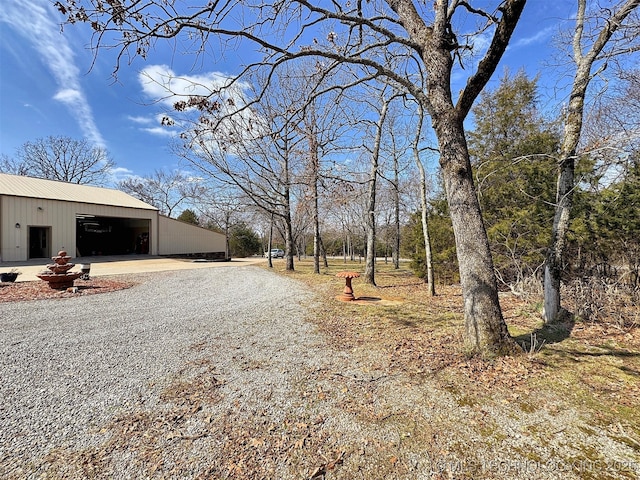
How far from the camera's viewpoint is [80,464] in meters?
1.94

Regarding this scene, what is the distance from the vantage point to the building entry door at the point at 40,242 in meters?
17.0

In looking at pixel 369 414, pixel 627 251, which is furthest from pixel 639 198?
pixel 369 414

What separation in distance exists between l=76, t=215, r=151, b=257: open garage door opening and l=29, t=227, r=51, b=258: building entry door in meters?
4.62

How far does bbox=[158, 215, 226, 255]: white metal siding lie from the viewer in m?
23.0

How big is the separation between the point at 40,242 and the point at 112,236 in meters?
8.39

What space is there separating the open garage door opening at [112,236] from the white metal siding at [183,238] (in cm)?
124

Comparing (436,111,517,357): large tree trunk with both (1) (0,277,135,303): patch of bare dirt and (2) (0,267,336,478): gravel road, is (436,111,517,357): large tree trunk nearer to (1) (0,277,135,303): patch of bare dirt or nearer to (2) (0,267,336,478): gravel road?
(2) (0,267,336,478): gravel road

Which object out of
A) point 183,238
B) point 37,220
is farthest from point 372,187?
point 183,238

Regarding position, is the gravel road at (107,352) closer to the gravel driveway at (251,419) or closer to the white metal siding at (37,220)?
the gravel driveway at (251,419)

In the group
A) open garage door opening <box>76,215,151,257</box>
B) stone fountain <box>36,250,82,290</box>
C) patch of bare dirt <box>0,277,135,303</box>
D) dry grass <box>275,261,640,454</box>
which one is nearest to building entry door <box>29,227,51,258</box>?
open garage door opening <box>76,215,151,257</box>

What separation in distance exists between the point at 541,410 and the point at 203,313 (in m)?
5.82

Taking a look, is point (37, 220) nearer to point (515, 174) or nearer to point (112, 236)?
point (112, 236)

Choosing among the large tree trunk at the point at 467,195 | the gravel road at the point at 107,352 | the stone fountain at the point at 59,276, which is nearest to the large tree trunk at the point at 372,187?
the gravel road at the point at 107,352

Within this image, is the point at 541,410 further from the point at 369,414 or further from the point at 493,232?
the point at 493,232
